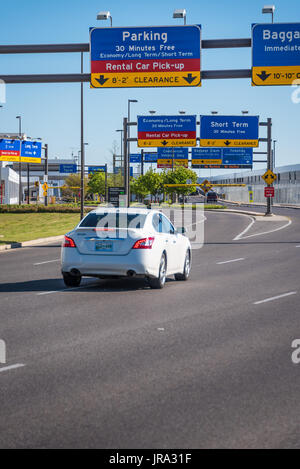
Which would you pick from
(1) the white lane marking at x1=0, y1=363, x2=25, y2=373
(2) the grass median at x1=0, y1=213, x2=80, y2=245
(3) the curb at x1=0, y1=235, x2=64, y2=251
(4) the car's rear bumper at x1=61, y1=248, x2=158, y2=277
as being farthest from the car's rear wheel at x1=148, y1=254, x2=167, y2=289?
(2) the grass median at x1=0, y1=213, x2=80, y2=245

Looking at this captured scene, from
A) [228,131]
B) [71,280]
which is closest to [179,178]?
[228,131]

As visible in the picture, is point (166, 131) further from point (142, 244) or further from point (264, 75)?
point (142, 244)

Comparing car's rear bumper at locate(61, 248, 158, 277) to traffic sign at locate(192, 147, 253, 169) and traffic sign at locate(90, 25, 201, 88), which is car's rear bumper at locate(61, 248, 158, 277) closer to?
traffic sign at locate(90, 25, 201, 88)

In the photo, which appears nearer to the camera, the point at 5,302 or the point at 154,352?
the point at 154,352

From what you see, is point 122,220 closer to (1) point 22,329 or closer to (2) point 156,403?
(1) point 22,329

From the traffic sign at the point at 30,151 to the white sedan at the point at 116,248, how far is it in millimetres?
64793

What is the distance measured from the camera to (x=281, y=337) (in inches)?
328

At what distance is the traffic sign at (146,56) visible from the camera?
22250 millimetres

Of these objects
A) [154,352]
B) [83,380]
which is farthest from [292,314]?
[83,380]

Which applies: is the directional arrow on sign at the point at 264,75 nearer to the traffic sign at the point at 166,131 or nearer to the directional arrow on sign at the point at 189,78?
the directional arrow on sign at the point at 189,78

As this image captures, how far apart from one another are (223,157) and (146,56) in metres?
47.8

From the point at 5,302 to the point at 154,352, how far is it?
15.0ft

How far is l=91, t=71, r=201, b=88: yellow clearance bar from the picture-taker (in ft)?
73.3
